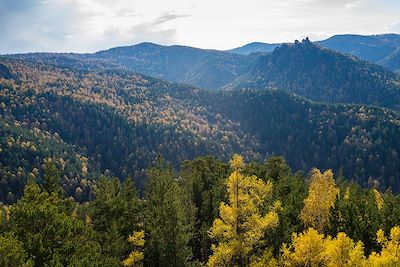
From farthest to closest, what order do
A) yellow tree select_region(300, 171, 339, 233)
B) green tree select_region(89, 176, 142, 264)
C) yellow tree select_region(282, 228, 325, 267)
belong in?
yellow tree select_region(300, 171, 339, 233)
green tree select_region(89, 176, 142, 264)
yellow tree select_region(282, 228, 325, 267)

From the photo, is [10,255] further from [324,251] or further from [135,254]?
[324,251]

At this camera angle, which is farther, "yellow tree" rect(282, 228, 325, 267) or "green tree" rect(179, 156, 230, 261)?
"green tree" rect(179, 156, 230, 261)

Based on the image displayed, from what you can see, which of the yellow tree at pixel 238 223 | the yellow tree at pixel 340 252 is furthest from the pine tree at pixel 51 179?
the yellow tree at pixel 340 252

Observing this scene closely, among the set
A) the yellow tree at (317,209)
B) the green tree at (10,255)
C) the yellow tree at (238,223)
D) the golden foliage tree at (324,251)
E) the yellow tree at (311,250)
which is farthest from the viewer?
the yellow tree at (317,209)

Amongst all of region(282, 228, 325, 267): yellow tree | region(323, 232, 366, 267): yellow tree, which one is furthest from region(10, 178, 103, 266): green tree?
region(323, 232, 366, 267): yellow tree

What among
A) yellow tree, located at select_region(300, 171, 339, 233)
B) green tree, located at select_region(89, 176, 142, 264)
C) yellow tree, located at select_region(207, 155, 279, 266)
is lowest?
yellow tree, located at select_region(300, 171, 339, 233)

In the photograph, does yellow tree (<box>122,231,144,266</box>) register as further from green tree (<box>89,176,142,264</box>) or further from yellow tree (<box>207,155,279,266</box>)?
yellow tree (<box>207,155,279,266</box>)

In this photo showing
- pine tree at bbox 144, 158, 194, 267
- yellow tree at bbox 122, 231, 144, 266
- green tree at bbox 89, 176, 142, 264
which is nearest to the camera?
green tree at bbox 89, 176, 142, 264

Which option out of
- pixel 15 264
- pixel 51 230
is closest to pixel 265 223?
pixel 51 230

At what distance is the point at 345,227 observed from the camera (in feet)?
163

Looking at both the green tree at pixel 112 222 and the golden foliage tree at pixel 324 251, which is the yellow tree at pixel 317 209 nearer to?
the golden foliage tree at pixel 324 251

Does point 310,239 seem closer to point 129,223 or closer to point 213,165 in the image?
point 129,223

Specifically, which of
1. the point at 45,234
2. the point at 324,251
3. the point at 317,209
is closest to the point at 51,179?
the point at 45,234

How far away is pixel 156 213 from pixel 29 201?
817 inches
